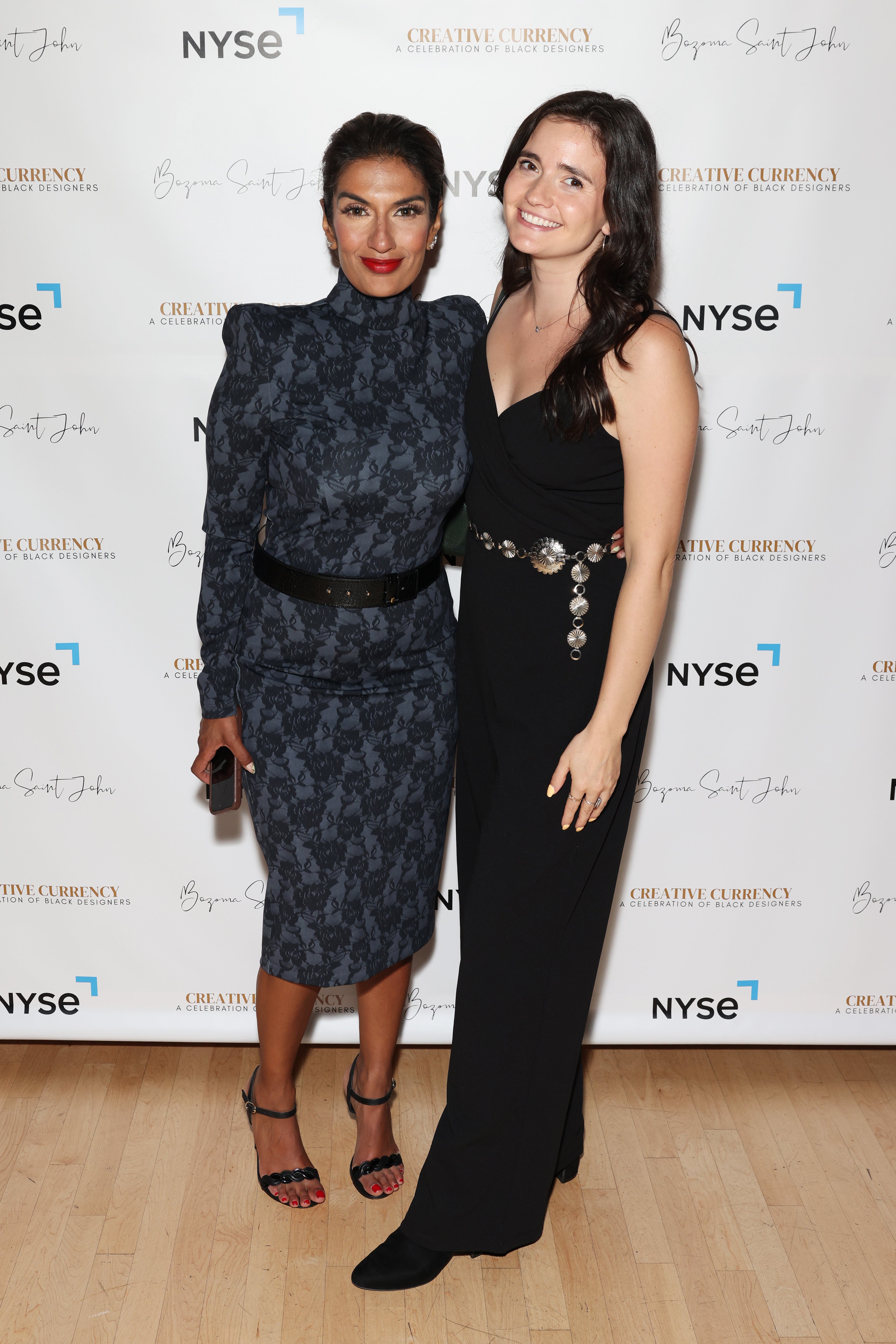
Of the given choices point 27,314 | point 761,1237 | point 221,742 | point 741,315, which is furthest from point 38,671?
point 761,1237

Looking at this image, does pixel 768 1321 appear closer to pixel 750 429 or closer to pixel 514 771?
pixel 514 771

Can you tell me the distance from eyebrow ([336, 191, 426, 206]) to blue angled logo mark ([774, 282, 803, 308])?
2.74ft

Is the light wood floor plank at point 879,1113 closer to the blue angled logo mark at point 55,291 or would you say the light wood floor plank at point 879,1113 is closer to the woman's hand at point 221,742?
the woman's hand at point 221,742

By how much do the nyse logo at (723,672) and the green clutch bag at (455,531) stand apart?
662mm

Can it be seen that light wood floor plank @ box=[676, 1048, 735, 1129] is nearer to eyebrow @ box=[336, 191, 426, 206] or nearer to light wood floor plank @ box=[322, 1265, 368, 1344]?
light wood floor plank @ box=[322, 1265, 368, 1344]

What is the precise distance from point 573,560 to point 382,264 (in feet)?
1.85

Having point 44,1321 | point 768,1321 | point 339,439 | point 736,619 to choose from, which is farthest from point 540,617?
point 44,1321

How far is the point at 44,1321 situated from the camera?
2.00 meters

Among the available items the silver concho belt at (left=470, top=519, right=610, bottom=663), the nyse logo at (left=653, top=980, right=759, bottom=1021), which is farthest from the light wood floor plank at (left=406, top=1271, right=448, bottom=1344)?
the silver concho belt at (left=470, top=519, right=610, bottom=663)

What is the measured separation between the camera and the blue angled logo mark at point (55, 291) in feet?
7.59

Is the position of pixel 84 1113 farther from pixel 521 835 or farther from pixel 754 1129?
pixel 754 1129

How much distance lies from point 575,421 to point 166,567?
1.07 metres

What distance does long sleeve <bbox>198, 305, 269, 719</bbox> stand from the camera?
188 cm

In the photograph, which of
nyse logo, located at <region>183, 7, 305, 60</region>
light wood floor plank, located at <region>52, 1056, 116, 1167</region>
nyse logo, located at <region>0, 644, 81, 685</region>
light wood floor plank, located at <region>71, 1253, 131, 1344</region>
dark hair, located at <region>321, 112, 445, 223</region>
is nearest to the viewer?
dark hair, located at <region>321, 112, 445, 223</region>
